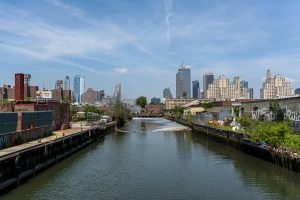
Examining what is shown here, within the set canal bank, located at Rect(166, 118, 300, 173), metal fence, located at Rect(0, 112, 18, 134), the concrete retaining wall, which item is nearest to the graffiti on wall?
the concrete retaining wall

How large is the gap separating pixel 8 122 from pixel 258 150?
33.0 metres

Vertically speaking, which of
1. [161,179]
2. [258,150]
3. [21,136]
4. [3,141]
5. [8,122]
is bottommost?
[161,179]

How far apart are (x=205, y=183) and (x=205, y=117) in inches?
3949

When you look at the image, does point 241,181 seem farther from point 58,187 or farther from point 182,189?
point 58,187

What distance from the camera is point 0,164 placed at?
31.9 meters

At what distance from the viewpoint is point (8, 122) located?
45.5m

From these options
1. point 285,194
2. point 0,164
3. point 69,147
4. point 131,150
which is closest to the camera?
point 0,164

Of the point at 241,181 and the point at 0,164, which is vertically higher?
the point at 0,164

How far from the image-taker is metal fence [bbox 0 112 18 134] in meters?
43.6

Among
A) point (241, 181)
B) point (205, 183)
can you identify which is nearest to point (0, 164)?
point (205, 183)

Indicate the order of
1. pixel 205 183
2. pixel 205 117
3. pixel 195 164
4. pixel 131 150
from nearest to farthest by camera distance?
1. pixel 205 183
2. pixel 195 164
3. pixel 131 150
4. pixel 205 117

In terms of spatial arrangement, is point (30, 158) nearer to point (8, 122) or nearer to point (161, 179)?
point (8, 122)

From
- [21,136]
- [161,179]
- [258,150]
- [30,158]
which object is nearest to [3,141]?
[30,158]

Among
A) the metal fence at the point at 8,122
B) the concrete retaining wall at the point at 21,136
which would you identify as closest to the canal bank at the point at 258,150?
the concrete retaining wall at the point at 21,136
